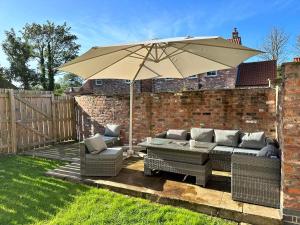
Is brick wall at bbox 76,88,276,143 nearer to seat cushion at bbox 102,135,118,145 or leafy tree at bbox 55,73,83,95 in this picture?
seat cushion at bbox 102,135,118,145

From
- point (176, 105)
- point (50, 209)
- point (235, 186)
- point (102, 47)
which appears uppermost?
point (102, 47)

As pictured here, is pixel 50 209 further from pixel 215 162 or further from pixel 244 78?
pixel 244 78

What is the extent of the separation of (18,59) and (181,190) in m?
28.7

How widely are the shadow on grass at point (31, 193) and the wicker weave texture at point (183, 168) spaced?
135 centimetres

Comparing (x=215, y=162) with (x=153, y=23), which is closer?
(x=215, y=162)

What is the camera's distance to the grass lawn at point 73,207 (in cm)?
313

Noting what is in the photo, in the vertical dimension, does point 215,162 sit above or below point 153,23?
below

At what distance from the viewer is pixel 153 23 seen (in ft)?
37.1

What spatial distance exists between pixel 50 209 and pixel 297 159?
12.1ft

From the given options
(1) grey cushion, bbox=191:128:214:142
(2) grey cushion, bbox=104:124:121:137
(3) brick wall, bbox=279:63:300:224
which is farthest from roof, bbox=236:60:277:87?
(3) brick wall, bbox=279:63:300:224

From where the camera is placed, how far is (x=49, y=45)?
2786cm

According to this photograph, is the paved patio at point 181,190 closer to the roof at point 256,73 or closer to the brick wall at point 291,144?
the brick wall at point 291,144

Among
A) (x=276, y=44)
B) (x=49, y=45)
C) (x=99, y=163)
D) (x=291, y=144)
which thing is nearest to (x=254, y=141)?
(x=291, y=144)

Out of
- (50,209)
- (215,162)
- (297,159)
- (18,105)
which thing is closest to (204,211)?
(297,159)
